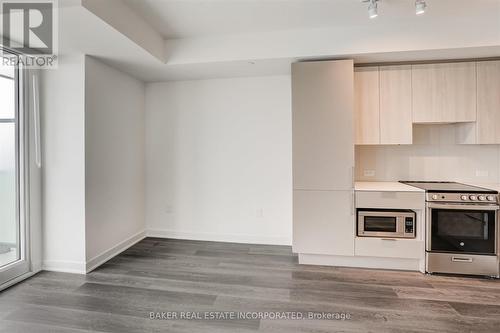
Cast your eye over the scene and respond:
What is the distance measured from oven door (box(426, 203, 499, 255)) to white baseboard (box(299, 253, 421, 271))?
11.5 inches

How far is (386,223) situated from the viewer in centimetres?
310

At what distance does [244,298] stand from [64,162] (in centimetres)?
243

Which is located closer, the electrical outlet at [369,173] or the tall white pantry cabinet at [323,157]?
the tall white pantry cabinet at [323,157]

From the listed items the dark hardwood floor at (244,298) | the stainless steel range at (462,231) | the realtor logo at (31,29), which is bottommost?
the dark hardwood floor at (244,298)

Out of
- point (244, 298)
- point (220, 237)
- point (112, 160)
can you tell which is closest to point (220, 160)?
point (220, 237)

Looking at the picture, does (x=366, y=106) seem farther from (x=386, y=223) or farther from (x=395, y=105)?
(x=386, y=223)

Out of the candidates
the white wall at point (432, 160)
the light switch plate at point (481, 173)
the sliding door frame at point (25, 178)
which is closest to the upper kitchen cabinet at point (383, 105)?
the white wall at point (432, 160)

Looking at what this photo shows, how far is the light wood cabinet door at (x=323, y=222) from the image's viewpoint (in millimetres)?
3131

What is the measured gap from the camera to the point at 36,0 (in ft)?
6.73

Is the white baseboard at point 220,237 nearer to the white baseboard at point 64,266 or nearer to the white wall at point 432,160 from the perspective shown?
the white baseboard at point 64,266

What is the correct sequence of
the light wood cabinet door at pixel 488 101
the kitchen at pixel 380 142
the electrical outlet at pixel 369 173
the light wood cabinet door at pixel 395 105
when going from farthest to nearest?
the electrical outlet at pixel 369 173 → the light wood cabinet door at pixel 395 105 → the light wood cabinet door at pixel 488 101 → the kitchen at pixel 380 142

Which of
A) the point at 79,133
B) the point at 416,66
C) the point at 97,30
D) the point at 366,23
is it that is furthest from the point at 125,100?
the point at 416,66

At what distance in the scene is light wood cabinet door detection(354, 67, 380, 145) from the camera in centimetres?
328

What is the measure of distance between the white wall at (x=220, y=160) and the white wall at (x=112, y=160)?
0.27 m
